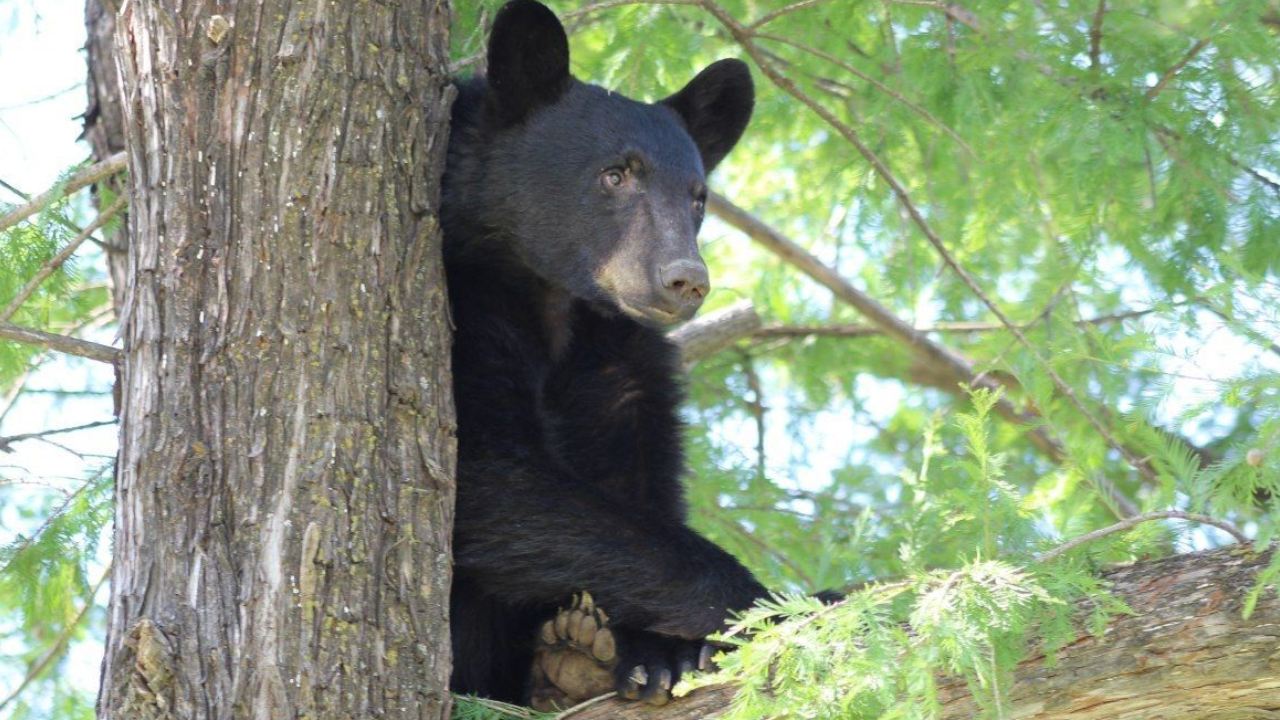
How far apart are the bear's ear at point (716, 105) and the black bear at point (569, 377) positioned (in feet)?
0.05

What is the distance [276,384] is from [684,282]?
4.69ft

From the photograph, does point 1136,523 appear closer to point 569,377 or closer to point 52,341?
point 569,377

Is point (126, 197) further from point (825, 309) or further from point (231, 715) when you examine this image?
point (825, 309)

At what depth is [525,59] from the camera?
521cm

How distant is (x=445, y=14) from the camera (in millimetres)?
4910

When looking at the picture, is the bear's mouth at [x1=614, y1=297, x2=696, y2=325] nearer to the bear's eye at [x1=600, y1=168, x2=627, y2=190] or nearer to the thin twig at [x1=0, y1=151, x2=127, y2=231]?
the bear's eye at [x1=600, y1=168, x2=627, y2=190]

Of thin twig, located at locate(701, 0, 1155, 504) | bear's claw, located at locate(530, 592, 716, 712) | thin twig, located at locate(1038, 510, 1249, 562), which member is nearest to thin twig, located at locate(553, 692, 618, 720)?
bear's claw, located at locate(530, 592, 716, 712)

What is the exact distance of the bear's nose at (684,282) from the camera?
464cm

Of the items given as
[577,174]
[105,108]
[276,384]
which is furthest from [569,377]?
[105,108]

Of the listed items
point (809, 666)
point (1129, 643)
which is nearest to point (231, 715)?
point (809, 666)

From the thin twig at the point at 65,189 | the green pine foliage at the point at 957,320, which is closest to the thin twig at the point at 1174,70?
the green pine foliage at the point at 957,320

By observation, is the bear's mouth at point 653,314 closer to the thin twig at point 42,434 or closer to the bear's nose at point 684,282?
the bear's nose at point 684,282

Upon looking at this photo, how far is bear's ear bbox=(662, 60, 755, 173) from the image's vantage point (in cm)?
584

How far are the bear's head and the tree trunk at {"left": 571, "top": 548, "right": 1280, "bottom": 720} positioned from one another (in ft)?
6.03
